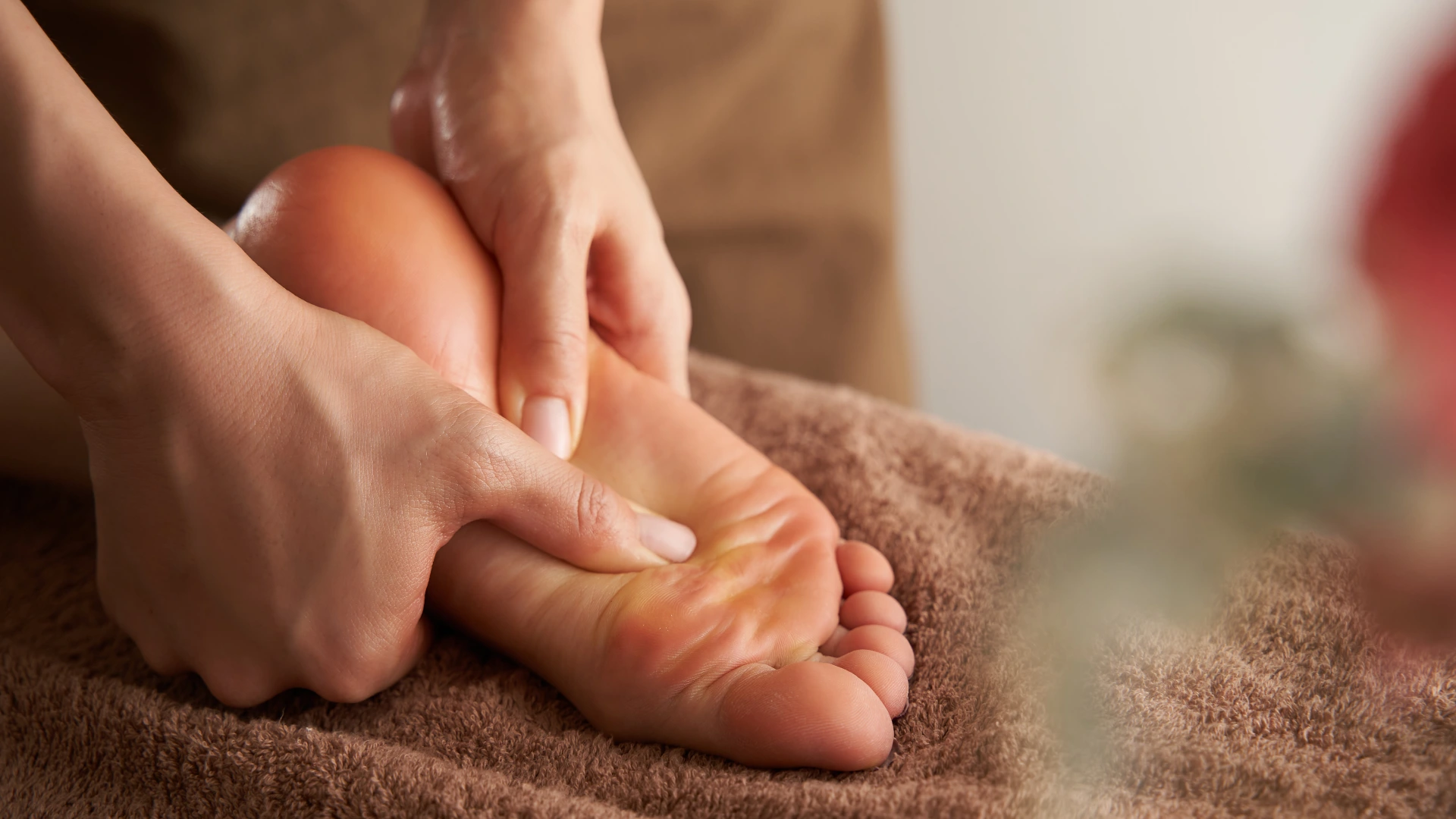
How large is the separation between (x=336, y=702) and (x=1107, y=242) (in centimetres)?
53

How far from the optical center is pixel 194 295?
522 millimetres

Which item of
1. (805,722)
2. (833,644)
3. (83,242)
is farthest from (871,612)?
(83,242)

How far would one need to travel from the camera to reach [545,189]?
70 cm

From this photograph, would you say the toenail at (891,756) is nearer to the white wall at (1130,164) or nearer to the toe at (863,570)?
the toe at (863,570)

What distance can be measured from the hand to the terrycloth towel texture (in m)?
0.04

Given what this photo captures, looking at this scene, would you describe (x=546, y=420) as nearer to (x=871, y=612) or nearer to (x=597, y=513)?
(x=597, y=513)

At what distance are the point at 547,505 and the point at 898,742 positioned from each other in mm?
237

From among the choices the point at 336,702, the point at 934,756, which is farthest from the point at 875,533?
the point at 336,702

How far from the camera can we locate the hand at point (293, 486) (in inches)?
21.1

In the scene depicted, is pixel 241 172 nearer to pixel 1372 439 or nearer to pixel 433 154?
pixel 433 154

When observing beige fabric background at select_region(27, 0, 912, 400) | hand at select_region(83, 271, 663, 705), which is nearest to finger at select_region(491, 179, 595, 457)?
hand at select_region(83, 271, 663, 705)

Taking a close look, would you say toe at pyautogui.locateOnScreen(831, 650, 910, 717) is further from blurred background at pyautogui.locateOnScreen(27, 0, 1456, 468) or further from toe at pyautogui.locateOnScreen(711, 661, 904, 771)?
blurred background at pyautogui.locateOnScreen(27, 0, 1456, 468)

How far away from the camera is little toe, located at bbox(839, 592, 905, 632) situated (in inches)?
24.5

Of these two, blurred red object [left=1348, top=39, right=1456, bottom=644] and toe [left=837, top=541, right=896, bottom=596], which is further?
toe [left=837, top=541, right=896, bottom=596]
